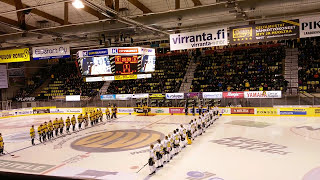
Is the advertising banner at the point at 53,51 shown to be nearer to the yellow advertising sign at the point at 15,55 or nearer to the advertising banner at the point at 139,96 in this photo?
the yellow advertising sign at the point at 15,55

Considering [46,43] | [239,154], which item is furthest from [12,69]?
[239,154]

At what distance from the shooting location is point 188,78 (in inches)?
1307

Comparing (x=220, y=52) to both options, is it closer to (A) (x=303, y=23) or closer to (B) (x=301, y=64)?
(B) (x=301, y=64)

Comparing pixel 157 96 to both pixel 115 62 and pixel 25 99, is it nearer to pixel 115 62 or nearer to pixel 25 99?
pixel 115 62

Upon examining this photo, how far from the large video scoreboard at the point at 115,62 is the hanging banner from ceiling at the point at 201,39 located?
2795 mm

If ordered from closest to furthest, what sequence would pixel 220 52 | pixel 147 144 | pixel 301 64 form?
pixel 147 144 < pixel 301 64 < pixel 220 52

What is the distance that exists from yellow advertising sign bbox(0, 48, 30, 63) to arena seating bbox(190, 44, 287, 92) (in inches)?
703

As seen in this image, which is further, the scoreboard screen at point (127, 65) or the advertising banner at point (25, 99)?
the advertising banner at point (25, 99)

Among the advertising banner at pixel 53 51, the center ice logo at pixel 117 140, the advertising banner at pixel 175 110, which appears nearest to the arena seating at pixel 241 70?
the advertising banner at pixel 175 110

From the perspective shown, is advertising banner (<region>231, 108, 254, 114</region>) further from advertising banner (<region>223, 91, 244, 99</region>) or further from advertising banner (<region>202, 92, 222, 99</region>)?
advertising banner (<region>202, 92, 222, 99</region>)

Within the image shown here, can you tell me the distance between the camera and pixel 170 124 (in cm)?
2173

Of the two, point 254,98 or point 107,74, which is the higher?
point 107,74

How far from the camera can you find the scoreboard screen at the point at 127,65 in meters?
17.0

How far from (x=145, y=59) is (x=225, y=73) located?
53.2ft
